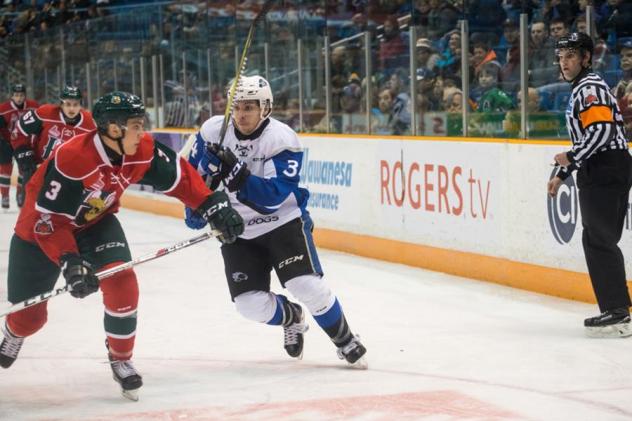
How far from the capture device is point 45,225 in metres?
4.41

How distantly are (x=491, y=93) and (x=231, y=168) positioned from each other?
11.9 ft

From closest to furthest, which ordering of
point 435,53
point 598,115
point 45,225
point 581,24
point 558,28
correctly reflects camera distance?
point 45,225 → point 598,115 → point 581,24 → point 558,28 → point 435,53

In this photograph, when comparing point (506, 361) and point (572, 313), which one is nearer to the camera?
point (506, 361)

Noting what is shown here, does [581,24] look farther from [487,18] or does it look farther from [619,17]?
[487,18]

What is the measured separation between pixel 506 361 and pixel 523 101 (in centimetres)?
283

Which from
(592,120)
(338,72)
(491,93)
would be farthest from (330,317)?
(338,72)

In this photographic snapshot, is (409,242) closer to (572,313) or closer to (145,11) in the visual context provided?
(572,313)

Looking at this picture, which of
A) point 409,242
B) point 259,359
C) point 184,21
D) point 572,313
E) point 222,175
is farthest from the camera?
point 184,21

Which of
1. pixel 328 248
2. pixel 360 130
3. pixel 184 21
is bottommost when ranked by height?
pixel 328 248

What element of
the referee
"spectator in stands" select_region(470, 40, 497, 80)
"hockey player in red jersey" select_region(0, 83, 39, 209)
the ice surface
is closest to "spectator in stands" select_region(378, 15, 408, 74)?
"spectator in stands" select_region(470, 40, 497, 80)

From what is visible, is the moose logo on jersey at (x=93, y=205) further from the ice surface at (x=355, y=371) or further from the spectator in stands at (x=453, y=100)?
the spectator in stands at (x=453, y=100)

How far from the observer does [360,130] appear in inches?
383

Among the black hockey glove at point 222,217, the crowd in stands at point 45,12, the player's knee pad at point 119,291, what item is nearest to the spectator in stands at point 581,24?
the black hockey glove at point 222,217

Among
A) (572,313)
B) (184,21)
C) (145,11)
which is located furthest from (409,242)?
(145,11)
